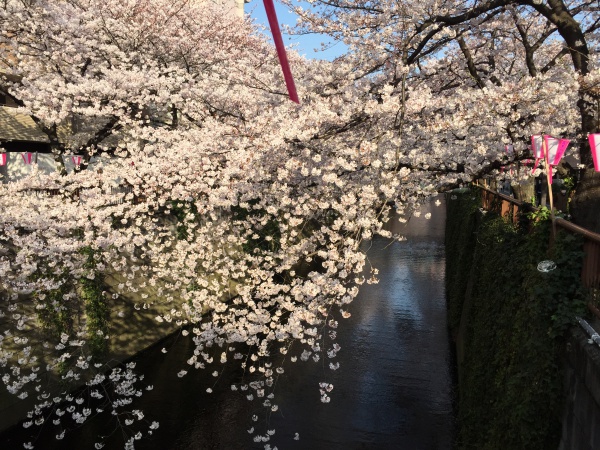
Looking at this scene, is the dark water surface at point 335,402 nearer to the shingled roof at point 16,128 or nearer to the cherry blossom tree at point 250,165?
the cherry blossom tree at point 250,165

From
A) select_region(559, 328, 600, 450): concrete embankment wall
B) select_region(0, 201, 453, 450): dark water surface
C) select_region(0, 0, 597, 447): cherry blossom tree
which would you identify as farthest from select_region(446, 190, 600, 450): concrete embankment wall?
select_region(0, 201, 453, 450): dark water surface

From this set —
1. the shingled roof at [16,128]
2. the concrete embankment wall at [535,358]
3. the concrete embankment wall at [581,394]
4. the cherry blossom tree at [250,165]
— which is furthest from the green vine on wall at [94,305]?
the shingled roof at [16,128]

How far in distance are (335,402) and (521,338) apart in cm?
658

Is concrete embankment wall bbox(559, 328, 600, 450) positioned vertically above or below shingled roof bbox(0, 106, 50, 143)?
below

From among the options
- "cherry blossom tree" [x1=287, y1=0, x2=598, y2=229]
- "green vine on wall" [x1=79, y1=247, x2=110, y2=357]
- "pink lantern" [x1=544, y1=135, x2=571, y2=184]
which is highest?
"cherry blossom tree" [x1=287, y1=0, x2=598, y2=229]

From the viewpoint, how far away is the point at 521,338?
5.43 metres

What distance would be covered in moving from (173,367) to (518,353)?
10092 millimetres

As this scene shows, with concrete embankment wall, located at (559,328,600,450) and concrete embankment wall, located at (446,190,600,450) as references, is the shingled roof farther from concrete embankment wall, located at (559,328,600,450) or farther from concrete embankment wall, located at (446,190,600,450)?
concrete embankment wall, located at (559,328,600,450)

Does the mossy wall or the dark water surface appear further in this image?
the dark water surface

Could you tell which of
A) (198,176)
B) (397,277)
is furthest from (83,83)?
(397,277)

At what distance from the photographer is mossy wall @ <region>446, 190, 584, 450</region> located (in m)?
4.46

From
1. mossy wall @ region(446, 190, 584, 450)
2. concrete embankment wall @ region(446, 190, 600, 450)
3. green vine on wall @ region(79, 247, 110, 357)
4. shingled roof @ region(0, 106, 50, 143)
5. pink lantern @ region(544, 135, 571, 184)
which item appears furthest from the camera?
shingled roof @ region(0, 106, 50, 143)

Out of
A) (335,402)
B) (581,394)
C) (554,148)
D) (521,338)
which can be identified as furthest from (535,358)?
(335,402)

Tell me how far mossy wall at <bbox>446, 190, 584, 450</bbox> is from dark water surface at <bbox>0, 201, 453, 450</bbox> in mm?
1591
